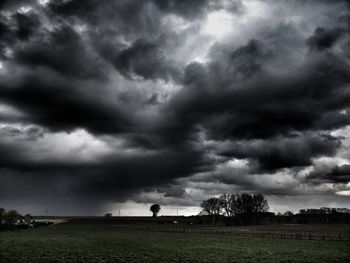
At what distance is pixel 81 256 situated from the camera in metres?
43.1

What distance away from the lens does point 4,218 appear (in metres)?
144

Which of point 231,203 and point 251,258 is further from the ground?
point 231,203

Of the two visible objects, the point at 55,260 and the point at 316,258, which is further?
the point at 316,258

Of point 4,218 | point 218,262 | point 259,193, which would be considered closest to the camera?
point 218,262

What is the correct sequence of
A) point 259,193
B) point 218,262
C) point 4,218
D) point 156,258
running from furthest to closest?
point 259,193, point 4,218, point 156,258, point 218,262

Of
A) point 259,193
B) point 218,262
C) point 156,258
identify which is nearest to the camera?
point 218,262

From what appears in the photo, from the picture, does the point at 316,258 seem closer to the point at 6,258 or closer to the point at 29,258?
the point at 29,258

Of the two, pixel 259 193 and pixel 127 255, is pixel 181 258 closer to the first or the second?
pixel 127 255

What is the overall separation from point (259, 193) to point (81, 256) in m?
160

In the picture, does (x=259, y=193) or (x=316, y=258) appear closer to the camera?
(x=316, y=258)

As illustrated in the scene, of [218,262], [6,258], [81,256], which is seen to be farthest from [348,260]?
[6,258]

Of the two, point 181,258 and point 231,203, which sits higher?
point 231,203

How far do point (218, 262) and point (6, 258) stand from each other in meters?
25.3

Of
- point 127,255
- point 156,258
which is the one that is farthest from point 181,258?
point 127,255
